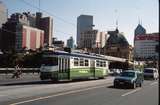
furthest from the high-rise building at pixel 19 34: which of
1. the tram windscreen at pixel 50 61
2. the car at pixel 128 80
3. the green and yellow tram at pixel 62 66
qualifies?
the car at pixel 128 80

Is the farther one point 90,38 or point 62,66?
point 90,38

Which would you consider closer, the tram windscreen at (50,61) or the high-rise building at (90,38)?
the tram windscreen at (50,61)

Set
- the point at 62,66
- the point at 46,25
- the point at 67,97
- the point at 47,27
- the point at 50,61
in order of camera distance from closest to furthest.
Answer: the point at 67,97 → the point at 50,61 → the point at 62,66 → the point at 47,27 → the point at 46,25

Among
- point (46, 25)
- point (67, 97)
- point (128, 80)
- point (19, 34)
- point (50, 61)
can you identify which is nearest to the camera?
point (67, 97)

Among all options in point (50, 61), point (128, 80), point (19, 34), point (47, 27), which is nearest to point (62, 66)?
point (50, 61)

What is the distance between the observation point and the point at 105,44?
157m

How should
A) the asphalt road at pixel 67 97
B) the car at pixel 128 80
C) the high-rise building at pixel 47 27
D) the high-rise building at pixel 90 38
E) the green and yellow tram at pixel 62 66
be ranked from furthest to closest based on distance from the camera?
the high-rise building at pixel 47 27, the high-rise building at pixel 90 38, the green and yellow tram at pixel 62 66, the car at pixel 128 80, the asphalt road at pixel 67 97

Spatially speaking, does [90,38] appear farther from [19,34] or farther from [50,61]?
[50,61]

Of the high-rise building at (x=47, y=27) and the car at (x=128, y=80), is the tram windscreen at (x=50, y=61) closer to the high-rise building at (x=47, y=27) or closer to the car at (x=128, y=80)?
the car at (x=128, y=80)

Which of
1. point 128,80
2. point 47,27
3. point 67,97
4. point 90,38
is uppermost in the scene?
point 47,27

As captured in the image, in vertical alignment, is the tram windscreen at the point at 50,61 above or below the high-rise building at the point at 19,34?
below

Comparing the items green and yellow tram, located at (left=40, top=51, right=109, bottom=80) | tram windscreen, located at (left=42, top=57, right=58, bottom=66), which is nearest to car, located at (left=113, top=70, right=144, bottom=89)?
→ green and yellow tram, located at (left=40, top=51, right=109, bottom=80)

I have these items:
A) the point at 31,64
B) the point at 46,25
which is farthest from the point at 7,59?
the point at 46,25

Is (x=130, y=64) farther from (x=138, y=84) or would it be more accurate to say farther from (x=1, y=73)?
(x=138, y=84)
